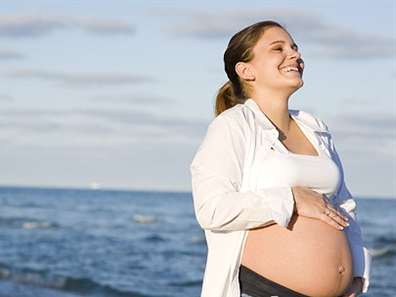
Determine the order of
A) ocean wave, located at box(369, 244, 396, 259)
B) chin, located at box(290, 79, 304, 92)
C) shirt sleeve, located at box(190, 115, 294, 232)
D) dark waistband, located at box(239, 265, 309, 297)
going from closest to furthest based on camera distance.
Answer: shirt sleeve, located at box(190, 115, 294, 232)
dark waistband, located at box(239, 265, 309, 297)
chin, located at box(290, 79, 304, 92)
ocean wave, located at box(369, 244, 396, 259)

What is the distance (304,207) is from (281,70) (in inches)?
22.3

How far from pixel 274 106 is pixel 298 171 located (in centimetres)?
36

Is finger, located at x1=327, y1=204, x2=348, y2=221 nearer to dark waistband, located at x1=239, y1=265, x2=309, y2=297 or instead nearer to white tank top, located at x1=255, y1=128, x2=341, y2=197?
white tank top, located at x1=255, y1=128, x2=341, y2=197

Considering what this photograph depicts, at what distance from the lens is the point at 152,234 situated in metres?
25.7

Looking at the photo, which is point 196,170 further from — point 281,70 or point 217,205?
point 281,70

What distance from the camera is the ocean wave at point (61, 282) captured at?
1441 cm

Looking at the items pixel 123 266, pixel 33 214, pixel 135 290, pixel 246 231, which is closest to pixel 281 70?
pixel 246 231

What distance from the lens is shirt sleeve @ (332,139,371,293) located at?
3796 millimetres

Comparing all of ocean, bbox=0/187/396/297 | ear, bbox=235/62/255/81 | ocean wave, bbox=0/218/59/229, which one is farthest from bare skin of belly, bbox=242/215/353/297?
ocean wave, bbox=0/218/59/229

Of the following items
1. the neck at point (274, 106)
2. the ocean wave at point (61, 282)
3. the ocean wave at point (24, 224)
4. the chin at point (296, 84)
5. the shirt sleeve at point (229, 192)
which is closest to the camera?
the shirt sleeve at point (229, 192)

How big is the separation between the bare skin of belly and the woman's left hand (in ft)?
0.61

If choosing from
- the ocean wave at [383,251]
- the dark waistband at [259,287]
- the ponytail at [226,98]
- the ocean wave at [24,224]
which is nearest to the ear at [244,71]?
the ponytail at [226,98]

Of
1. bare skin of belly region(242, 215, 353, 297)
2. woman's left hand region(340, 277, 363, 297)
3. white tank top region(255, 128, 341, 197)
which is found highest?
white tank top region(255, 128, 341, 197)

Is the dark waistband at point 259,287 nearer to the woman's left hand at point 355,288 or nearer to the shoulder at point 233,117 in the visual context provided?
the woman's left hand at point 355,288
